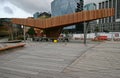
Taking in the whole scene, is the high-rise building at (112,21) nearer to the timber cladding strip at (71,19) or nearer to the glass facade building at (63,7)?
the glass facade building at (63,7)

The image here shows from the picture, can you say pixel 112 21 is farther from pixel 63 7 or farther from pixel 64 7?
pixel 63 7

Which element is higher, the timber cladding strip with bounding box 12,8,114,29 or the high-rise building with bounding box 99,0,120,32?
the high-rise building with bounding box 99,0,120,32

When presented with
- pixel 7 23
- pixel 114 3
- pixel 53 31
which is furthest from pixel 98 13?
pixel 114 3

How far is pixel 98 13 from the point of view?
21625 mm

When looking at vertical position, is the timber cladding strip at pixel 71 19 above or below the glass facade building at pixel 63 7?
→ below

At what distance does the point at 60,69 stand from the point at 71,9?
3176 inches

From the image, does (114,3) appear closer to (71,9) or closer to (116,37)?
(71,9)

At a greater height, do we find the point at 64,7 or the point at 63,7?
the point at 63,7

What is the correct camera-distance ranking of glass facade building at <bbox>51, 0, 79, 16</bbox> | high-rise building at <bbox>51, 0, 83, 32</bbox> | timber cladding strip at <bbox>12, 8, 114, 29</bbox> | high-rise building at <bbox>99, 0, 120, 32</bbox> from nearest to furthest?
1. timber cladding strip at <bbox>12, 8, 114, 29</bbox>
2. high-rise building at <bbox>99, 0, 120, 32</bbox>
3. high-rise building at <bbox>51, 0, 83, 32</bbox>
4. glass facade building at <bbox>51, 0, 79, 16</bbox>

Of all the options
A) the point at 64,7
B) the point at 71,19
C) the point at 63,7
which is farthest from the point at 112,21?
the point at 71,19

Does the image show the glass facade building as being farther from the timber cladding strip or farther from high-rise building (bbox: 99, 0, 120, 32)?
the timber cladding strip

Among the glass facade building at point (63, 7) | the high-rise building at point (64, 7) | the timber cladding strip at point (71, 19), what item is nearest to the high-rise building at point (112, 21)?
the high-rise building at point (64, 7)

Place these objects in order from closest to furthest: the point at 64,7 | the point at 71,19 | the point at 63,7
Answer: the point at 71,19
the point at 64,7
the point at 63,7

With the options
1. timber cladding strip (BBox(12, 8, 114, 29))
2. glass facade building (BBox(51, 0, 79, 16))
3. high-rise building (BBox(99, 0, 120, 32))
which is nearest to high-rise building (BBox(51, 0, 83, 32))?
glass facade building (BBox(51, 0, 79, 16))
